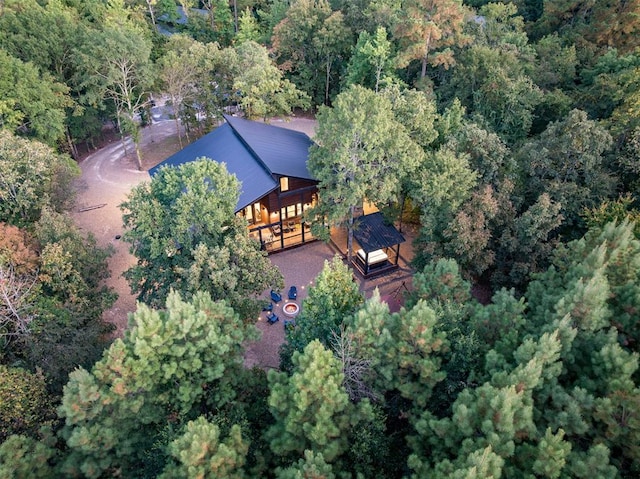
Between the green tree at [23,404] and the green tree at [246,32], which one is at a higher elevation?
the green tree at [246,32]

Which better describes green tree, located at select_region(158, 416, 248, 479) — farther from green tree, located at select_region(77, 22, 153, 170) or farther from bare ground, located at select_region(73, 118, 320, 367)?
green tree, located at select_region(77, 22, 153, 170)

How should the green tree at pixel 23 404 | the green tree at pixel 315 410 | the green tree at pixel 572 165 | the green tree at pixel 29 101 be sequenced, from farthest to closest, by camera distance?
the green tree at pixel 29 101, the green tree at pixel 572 165, the green tree at pixel 23 404, the green tree at pixel 315 410

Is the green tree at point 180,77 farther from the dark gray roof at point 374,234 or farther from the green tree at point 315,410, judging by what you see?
the green tree at point 315,410

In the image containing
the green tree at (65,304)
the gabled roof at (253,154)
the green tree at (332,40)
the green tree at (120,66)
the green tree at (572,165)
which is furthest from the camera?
the green tree at (332,40)

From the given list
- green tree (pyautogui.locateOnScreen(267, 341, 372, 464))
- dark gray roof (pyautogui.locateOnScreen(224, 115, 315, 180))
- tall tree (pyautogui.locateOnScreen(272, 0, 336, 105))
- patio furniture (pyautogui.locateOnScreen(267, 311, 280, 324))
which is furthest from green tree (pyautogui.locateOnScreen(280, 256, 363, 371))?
tall tree (pyautogui.locateOnScreen(272, 0, 336, 105))

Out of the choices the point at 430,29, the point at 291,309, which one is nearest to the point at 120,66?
the point at 430,29

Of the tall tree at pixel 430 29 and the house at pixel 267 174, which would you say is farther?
the tall tree at pixel 430 29

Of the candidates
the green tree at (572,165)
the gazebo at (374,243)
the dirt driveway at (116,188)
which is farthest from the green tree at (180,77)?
the green tree at (572,165)
